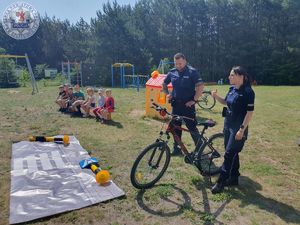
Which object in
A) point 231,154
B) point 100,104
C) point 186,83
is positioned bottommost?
point 231,154

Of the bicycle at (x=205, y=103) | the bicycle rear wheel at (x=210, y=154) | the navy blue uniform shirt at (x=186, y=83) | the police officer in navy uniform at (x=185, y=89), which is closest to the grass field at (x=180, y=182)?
the bicycle rear wheel at (x=210, y=154)

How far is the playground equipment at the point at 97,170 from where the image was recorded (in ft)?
14.4

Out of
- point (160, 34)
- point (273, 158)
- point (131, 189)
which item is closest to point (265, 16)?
point (160, 34)

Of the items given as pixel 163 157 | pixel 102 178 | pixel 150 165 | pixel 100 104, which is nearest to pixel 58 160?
pixel 102 178

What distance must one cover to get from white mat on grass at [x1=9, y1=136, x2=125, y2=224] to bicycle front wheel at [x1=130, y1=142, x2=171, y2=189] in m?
0.31

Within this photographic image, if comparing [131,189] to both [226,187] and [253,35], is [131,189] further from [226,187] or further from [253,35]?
[253,35]

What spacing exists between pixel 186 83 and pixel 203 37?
110 feet

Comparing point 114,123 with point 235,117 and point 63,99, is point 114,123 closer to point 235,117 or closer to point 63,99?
point 63,99

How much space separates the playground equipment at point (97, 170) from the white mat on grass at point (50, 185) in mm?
79

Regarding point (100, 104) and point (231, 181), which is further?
point (100, 104)

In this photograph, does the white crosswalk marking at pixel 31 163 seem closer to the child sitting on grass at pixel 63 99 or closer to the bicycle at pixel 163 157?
the bicycle at pixel 163 157

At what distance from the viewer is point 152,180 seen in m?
4.45

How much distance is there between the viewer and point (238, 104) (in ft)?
13.2

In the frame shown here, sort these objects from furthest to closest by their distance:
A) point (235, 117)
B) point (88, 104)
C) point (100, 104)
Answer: point (88, 104), point (100, 104), point (235, 117)
